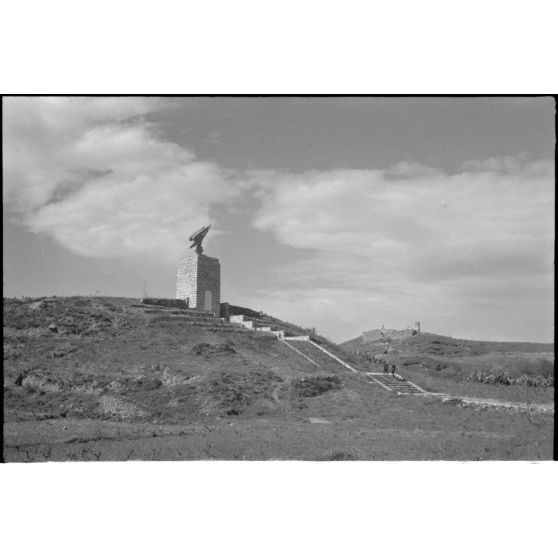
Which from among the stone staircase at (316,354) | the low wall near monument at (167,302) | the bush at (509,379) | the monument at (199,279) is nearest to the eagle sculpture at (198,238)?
the monument at (199,279)

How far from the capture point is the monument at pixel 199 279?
3306 cm

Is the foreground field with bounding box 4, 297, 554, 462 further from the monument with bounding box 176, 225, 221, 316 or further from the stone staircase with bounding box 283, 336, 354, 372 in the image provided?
the monument with bounding box 176, 225, 221, 316

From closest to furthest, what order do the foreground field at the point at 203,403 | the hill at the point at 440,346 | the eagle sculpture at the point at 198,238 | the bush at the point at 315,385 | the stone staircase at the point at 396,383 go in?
the foreground field at the point at 203,403, the bush at the point at 315,385, the stone staircase at the point at 396,383, the eagle sculpture at the point at 198,238, the hill at the point at 440,346

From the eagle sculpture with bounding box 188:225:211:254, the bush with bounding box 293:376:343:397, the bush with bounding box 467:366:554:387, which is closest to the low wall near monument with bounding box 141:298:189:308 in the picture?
the eagle sculpture with bounding box 188:225:211:254

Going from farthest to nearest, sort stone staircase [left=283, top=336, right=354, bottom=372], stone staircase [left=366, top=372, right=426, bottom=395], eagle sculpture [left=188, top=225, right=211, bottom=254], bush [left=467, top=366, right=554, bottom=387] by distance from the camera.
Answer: eagle sculpture [left=188, top=225, right=211, bottom=254]
bush [left=467, top=366, right=554, bottom=387]
stone staircase [left=283, top=336, right=354, bottom=372]
stone staircase [left=366, top=372, right=426, bottom=395]

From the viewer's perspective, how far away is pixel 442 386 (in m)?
27.1

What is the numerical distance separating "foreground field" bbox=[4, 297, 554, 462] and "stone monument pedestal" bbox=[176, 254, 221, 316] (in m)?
3.33

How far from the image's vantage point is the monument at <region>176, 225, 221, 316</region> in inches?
1302

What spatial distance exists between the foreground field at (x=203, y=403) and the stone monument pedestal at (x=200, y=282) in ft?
10.9

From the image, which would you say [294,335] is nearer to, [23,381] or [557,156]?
[23,381]

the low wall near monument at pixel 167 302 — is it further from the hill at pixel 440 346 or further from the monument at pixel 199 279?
the hill at pixel 440 346

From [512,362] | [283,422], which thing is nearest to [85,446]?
[283,422]

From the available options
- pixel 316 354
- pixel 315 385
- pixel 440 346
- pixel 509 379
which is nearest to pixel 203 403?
pixel 315 385

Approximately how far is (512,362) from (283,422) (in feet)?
72.1
